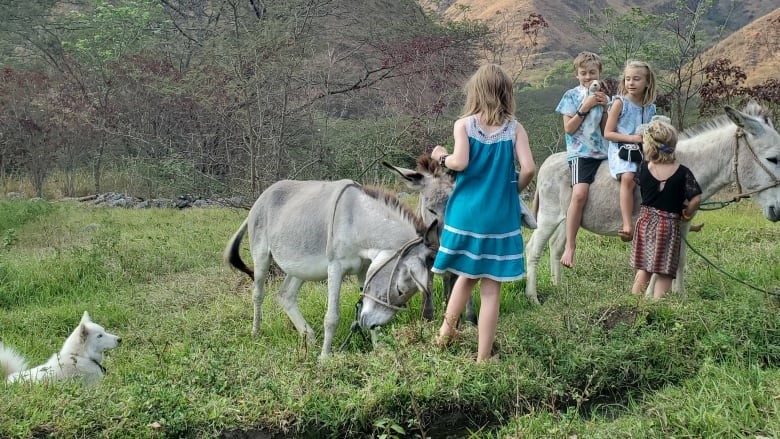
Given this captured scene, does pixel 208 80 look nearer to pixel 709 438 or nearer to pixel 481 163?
pixel 481 163

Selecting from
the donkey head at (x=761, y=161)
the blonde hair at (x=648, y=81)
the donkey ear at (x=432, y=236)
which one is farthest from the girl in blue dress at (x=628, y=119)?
the donkey ear at (x=432, y=236)

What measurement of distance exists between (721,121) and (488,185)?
302 cm

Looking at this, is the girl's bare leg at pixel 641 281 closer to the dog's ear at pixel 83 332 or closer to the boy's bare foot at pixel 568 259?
the boy's bare foot at pixel 568 259

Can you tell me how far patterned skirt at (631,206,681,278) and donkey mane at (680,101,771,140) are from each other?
1117 mm

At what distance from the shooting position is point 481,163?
4340 millimetres

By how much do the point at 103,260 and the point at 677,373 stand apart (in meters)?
6.85

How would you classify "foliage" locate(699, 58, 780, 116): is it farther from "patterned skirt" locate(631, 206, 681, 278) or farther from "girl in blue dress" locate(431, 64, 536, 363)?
"girl in blue dress" locate(431, 64, 536, 363)

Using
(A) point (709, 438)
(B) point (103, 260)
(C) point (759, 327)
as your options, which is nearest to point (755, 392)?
(A) point (709, 438)

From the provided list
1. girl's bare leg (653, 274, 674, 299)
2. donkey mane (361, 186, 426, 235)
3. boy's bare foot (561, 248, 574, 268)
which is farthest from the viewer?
boy's bare foot (561, 248, 574, 268)

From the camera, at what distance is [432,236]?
4.91 metres

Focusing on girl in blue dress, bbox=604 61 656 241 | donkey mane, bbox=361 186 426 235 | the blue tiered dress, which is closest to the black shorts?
girl in blue dress, bbox=604 61 656 241

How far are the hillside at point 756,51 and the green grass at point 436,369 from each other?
81.8 feet

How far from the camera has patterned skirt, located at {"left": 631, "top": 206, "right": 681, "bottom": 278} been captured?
18.1 feet

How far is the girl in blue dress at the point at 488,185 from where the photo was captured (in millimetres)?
4328
